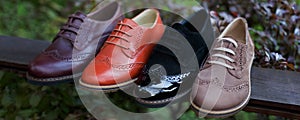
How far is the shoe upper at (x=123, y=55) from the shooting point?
910 millimetres

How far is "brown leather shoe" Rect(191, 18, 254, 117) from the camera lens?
861mm

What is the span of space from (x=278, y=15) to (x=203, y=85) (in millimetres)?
622

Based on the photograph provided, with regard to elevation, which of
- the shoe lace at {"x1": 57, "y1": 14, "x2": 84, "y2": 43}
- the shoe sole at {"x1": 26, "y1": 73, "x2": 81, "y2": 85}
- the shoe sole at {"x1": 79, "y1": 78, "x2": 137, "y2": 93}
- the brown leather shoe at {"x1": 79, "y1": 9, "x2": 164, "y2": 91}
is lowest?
the shoe sole at {"x1": 79, "y1": 78, "x2": 137, "y2": 93}

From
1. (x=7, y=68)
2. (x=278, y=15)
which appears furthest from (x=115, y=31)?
(x=278, y=15)

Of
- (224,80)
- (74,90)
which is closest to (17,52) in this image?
(74,90)

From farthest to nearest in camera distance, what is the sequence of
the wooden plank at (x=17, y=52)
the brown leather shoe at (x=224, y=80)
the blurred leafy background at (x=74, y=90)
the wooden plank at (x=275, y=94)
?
1. the blurred leafy background at (x=74, y=90)
2. the wooden plank at (x=17, y=52)
3. the wooden plank at (x=275, y=94)
4. the brown leather shoe at (x=224, y=80)

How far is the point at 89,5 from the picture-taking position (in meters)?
1.92

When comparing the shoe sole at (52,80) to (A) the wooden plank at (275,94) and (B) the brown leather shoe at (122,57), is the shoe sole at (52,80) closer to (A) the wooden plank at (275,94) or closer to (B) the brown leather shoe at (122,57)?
(B) the brown leather shoe at (122,57)

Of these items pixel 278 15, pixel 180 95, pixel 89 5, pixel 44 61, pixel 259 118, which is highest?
pixel 89 5

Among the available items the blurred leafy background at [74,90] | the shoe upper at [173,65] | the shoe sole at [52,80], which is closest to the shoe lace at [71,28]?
the shoe sole at [52,80]

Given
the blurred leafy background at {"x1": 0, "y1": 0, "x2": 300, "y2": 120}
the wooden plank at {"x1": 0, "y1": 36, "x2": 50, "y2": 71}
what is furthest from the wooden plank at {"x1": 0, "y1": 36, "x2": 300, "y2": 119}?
the blurred leafy background at {"x1": 0, "y1": 0, "x2": 300, "y2": 120}

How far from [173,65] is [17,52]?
0.58 m

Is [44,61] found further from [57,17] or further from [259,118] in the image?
[57,17]

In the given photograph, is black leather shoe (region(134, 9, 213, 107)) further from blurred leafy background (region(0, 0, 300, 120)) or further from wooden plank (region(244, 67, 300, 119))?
blurred leafy background (region(0, 0, 300, 120))
